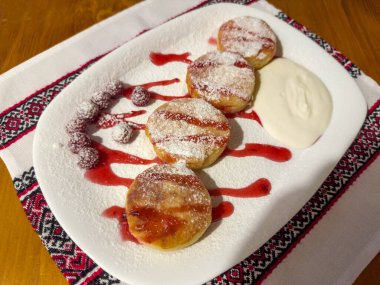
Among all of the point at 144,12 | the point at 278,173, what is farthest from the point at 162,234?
the point at 144,12

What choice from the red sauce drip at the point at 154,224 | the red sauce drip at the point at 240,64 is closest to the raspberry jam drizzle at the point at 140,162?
the red sauce drip at the point at 154,224

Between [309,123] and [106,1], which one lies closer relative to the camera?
[309,123]

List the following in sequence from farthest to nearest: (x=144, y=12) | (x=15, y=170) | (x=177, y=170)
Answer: (x=144, y=12) < (x=15, y=170) < (x=177, y=170)

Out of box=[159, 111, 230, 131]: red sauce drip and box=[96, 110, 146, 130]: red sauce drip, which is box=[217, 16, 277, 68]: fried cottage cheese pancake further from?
box=[96, 110, 146, 130]: red sauce drip

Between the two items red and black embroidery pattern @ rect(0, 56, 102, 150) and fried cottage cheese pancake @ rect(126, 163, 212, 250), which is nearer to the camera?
fried cottage cheese pancake @ rect(126, 163, 212, 250)

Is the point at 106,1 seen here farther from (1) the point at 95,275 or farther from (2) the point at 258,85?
(1) the point at 95,275

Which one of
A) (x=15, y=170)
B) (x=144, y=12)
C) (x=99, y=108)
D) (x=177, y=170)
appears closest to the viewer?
(x=177, y=170)

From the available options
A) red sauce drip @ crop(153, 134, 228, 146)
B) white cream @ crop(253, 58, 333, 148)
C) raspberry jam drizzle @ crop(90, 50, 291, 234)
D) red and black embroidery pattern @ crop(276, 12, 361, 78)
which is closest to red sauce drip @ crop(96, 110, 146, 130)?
raspberry jam drizzle @ crop(90, 50, 291, 234)
